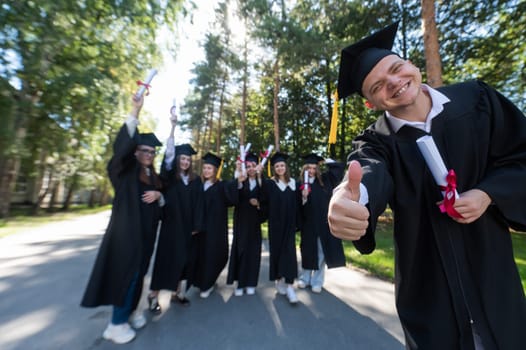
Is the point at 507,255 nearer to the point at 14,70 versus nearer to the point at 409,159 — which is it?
the point at 409,159

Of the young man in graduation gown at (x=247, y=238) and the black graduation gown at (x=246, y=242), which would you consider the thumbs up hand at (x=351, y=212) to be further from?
the black graduation gown at (x=246, y=242)

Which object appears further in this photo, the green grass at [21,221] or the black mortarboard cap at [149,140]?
the green grass at [21,221]

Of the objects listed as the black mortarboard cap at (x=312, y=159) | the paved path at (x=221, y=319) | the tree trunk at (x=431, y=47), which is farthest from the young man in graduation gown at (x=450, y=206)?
the tree trunk at (x=431, y=47)

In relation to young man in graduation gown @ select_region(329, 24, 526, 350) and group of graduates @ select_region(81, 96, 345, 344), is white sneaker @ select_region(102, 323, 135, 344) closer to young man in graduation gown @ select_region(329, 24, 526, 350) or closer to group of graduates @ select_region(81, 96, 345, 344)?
group of graduates @ select_region(81, 96, 345, 344)

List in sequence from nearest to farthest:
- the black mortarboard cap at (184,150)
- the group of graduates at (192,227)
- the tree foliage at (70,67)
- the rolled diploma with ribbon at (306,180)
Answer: the group of graduates at (192,227) → the black mortarboard cap at (184,150) → the rolled diploma with ribbon at (306,180) → the tree foliage at (70,67)

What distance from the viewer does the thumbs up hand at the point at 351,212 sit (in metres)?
0.94

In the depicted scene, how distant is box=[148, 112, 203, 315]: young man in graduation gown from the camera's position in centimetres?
379

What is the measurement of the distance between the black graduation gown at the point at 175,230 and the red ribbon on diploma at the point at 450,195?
11.6ft

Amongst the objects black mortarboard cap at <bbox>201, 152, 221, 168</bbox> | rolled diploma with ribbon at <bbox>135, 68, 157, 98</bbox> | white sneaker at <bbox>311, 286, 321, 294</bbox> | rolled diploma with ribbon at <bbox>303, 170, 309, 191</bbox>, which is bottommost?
white sneaker at <bbox>311, 286, 321, 294</bbox>

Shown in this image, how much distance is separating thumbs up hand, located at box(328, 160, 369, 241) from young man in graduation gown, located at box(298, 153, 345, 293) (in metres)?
3.53

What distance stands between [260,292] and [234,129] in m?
20.5

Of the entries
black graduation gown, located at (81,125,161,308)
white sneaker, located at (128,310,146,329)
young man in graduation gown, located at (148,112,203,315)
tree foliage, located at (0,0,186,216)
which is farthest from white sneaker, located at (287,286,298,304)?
tree foliage, located at (0,0,186,216)

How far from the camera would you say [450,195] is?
1067 mm

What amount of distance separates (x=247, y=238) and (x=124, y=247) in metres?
2.14
